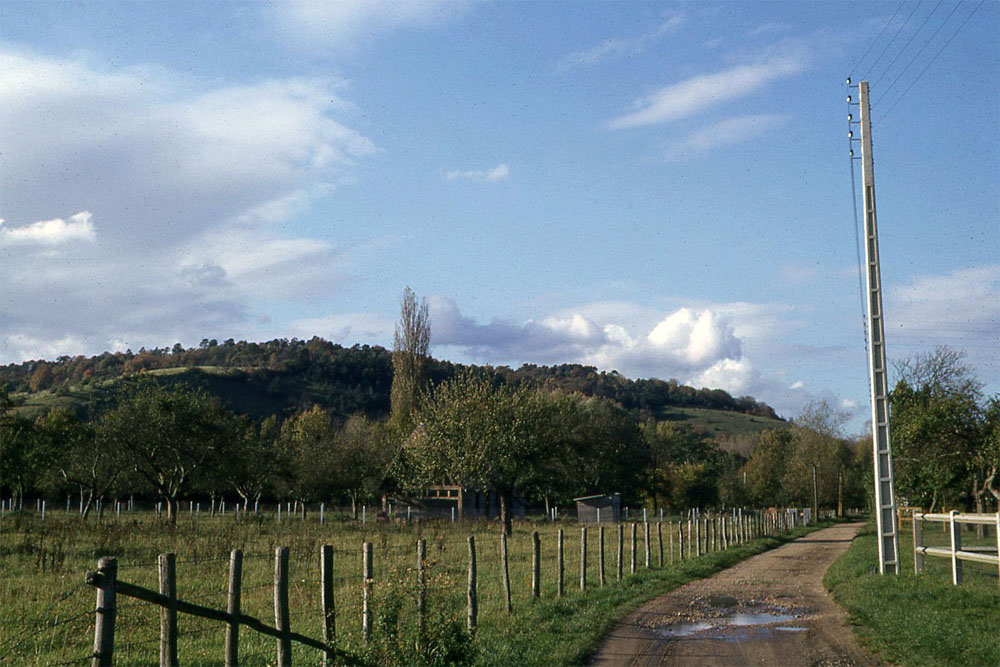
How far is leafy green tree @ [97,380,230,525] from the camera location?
4247 cm

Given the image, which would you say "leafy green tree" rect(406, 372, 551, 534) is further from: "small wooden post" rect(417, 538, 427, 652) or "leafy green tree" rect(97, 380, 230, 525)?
"small wooden post" rect(417, 538, 427, 652)

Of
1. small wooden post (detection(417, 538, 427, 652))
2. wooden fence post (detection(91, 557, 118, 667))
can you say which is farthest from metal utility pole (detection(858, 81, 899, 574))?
wooden fence post (detection(91, 557, 118, 667))

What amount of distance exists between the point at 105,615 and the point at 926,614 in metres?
12.0

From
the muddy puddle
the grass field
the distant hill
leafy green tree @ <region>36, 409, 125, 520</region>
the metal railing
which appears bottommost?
the muddy puddle

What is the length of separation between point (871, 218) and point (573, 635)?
45.4 ft

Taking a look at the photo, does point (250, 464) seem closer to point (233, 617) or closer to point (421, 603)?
point (421, 603)

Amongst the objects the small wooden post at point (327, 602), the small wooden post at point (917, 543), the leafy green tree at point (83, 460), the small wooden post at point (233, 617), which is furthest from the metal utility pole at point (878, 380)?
the leafy green tree at point (83, 460)

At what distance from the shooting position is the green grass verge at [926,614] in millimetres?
10758

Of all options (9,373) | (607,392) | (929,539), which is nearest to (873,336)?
(929,539)

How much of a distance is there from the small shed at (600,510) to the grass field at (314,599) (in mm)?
30955

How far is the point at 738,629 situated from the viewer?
13445mm

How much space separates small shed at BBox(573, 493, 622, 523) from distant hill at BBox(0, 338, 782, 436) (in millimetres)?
42627

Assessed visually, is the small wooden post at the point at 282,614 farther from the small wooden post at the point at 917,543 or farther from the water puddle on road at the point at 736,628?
the small wooden post at the point at 917,543

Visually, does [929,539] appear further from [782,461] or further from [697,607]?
[782,461]
